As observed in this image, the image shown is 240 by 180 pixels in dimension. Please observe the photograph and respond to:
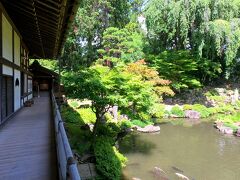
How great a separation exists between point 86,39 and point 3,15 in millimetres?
23755

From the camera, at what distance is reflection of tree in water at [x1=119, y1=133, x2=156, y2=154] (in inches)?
494

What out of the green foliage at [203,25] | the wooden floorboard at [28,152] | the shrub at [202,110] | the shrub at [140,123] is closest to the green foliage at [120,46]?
the green foliage at [203,25]

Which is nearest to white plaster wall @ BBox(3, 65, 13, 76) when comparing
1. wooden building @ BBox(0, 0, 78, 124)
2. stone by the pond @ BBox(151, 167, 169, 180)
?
wooden building @ BBox(0, 0, 78, 124)

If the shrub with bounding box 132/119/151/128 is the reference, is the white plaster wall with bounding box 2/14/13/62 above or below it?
above

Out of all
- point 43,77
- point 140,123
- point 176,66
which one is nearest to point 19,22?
point 140,123

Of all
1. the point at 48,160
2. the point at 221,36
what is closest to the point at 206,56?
the point at 221,36

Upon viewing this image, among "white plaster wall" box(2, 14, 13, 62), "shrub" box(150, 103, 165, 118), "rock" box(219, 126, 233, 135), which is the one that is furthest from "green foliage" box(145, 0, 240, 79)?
"white plaster wall" box(2, 14, 13, 62)

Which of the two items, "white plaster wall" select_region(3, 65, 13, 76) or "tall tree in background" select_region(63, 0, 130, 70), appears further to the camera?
"tall tree in background" select_region(63, 0, 130, 70)

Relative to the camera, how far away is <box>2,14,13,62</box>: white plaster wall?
820 cm

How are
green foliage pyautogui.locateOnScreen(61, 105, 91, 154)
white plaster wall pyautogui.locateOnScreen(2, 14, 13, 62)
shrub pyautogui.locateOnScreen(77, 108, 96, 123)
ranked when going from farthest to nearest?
shrub pyautogui.locateOnScreen(77, 108, 96, 123), green foliage pyautogui.locateOnScreen(61, 105, 91, 154), white plaster wall pyautogui.locateOnScreen(2, 14, 13, 62)

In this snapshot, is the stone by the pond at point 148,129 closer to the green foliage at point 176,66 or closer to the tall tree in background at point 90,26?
the green foliage at point 176,66

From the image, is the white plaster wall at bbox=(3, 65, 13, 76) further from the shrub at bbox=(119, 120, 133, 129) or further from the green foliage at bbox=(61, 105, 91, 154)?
the shrub at bbox=(119, 120, 133, 129)

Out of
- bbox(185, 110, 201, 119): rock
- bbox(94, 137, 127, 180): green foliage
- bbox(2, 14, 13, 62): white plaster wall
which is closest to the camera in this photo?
bbox(2, 14, 13, 62): white plaster wall

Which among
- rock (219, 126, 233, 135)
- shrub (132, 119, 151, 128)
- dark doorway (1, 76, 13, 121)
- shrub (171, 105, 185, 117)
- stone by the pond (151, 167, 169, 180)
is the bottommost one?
stone by the pond (151, 167, 169, 180)
